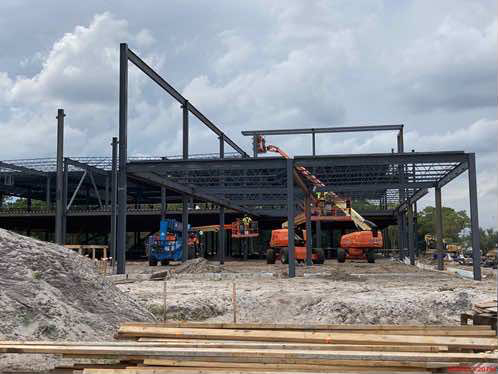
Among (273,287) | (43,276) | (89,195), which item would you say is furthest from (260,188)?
(89,195)

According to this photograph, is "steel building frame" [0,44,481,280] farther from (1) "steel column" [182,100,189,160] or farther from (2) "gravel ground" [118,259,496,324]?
(2) "gravel ground" [118,259,496,324]

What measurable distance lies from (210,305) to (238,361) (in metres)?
7.48

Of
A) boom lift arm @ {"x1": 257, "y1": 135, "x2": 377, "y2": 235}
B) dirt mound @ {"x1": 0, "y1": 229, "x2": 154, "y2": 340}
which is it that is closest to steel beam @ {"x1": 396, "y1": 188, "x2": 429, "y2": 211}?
boom lift arm @ {"x1": 257, "y1": 135, "x2": 377, "y2": 235}

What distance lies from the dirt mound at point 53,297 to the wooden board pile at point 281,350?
75.8 inches

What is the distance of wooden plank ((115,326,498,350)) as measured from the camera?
22.9ft

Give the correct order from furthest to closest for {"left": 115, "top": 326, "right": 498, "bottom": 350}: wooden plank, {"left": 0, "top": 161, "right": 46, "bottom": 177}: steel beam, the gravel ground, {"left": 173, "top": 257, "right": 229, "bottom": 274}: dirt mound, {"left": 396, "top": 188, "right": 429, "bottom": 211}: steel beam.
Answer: {"left": 0, "top": 161, "right": 46, "bottom": 177}: steel beam → {"left": 396, "top": 188, "right": 429, "bottom": 211}: steel beam → {"left": 173, "top": 257, "right": 229, "bottom": 274}: dirt mound → the gravel ground → {"left": 115, "top": 326, "right": 498, "bottom": 350}: wooden plank

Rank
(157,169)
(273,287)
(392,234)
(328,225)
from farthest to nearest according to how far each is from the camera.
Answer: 1. (392,234)
2. (328,225)
3. (157,169)
4. (273,287)

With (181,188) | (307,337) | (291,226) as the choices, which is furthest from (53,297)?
(181,188)

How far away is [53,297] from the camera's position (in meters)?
10.1

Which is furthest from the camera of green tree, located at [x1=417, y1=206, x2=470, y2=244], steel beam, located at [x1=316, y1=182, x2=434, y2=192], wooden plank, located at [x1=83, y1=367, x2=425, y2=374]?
green tree, located at [x1=417, y1=206, x2=470, y2=244]

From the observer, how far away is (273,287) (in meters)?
17.2

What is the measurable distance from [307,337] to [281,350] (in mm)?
741

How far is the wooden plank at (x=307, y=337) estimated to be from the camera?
698 centimetres

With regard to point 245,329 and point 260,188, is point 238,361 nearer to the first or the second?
point 245,329
